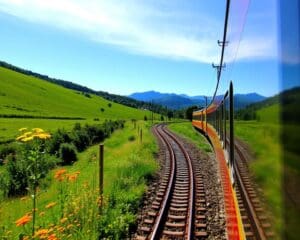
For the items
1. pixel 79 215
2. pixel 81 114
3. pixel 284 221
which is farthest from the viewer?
pixel 81 114

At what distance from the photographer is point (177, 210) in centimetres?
998

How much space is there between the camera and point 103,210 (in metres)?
9.30

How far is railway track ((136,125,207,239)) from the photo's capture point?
8338 millimetres

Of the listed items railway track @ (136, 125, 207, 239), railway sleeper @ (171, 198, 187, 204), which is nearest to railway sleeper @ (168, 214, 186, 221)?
railway track @ (136, 125, 207, 239)

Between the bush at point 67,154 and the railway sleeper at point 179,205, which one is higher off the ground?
the railway sleeper at point 179,205

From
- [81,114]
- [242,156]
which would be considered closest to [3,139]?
[242,156]

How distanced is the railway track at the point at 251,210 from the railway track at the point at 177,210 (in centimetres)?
387

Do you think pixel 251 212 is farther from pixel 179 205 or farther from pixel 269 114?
pixel 179 205

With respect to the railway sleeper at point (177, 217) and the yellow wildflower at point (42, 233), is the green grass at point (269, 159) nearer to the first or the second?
the yellow wildflower at point (42, 233)

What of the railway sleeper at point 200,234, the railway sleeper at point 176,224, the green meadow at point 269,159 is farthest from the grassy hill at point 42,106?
the green meadow at point 269,159

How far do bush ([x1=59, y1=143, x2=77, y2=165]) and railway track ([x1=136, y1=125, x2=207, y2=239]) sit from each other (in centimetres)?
2058

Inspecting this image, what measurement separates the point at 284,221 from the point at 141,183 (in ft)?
37.3

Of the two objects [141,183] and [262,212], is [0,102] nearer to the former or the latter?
[141,183]

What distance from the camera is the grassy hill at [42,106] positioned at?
3332 inches
